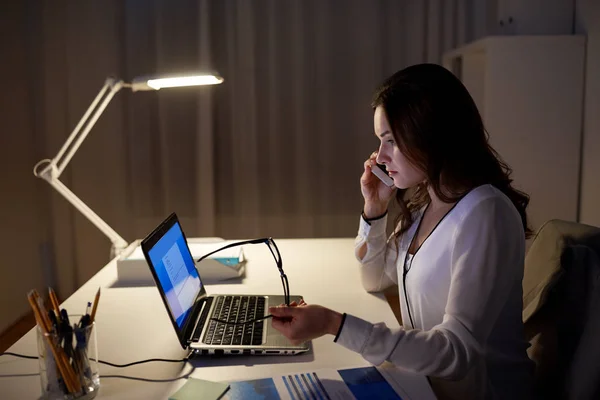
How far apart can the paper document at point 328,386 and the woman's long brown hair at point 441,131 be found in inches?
15.1

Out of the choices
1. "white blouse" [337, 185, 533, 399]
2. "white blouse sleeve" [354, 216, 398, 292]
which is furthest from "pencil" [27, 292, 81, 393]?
"white blouse sleeve" [354, 216, 398, 292]

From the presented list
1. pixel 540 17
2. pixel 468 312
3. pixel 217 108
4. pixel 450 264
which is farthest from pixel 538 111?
pixel 468 312

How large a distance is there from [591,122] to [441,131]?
1.79 m

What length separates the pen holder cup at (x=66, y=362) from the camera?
95 centimetres

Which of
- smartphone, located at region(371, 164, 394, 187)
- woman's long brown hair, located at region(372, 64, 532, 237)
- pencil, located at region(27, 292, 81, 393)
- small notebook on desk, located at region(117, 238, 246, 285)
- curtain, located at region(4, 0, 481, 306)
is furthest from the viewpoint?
curtain, located at region(4, 0, 481, 306)

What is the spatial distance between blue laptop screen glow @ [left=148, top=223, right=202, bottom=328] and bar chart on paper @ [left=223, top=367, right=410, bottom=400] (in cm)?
22

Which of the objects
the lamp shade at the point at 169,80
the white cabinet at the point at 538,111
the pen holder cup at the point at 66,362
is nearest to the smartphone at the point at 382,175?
the lamp shade at the point at 169,80

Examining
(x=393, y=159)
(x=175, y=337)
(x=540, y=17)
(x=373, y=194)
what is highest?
(x=540, y=17)

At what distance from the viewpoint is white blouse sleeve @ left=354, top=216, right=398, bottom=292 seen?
1.51m

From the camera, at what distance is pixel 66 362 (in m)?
0.95

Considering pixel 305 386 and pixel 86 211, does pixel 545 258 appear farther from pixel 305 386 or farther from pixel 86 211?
pixel 86 211

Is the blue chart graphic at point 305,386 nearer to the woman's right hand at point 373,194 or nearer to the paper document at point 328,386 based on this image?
the paper document at point 328,386

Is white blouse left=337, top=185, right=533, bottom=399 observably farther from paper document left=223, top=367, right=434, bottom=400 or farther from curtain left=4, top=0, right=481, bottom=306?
curtain left=4, top=0, right=481, bottom=306

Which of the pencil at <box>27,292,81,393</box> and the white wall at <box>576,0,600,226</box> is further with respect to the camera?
the white wall at <box>576,0,600,226</box>
